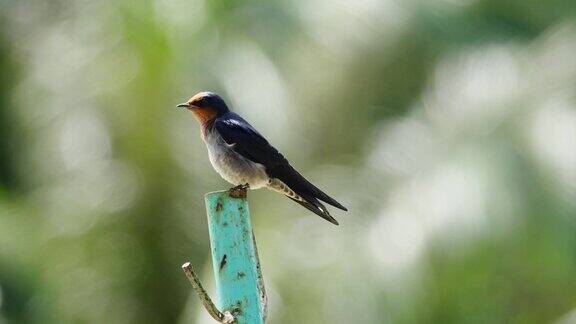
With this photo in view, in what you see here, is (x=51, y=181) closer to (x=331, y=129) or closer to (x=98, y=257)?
(x=98, y=257)

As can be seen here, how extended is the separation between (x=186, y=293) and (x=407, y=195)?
174 cm

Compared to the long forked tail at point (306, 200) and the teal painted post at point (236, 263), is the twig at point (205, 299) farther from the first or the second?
the long forked tail at point (306, 200)

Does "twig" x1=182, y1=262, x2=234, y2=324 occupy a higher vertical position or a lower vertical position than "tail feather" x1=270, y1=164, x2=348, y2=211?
lower

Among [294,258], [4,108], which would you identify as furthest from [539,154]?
[4,108]

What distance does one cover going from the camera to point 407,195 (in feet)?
26.7

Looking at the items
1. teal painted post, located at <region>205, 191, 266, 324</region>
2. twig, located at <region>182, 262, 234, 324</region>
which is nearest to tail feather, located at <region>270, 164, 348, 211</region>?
teal painted post, located at <region>205, 191, 266, 324</region>

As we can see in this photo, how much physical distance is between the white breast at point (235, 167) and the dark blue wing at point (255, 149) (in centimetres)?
3

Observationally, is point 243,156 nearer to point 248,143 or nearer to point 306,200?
point 248,143

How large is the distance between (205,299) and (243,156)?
195 cm

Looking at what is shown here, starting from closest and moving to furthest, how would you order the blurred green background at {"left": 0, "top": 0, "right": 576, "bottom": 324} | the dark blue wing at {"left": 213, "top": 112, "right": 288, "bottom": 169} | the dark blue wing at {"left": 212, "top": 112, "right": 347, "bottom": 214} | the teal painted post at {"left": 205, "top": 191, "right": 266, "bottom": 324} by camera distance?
the teal painted post at {"left": 205, "top": 191, "right": 266, "bottom": 324} → the dark blue wing at {"left": 212, "top": 112, "right": 347, "bottom": 214} → the dark blue wing at {"left": 213, "top": 112, "right": 288, "bottom": 169} → the blurred green background at {"left": 0, "top": 0, "right": 576, "bottom": 324}

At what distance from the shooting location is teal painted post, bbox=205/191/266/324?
4.38 meters

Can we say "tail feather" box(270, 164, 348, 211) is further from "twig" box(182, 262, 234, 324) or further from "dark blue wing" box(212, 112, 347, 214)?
"twig" box(182, 262, 234, 324)

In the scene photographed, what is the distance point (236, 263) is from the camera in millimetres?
4406

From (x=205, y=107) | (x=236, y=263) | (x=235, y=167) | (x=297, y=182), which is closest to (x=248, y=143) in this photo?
(x=235, y=167)
